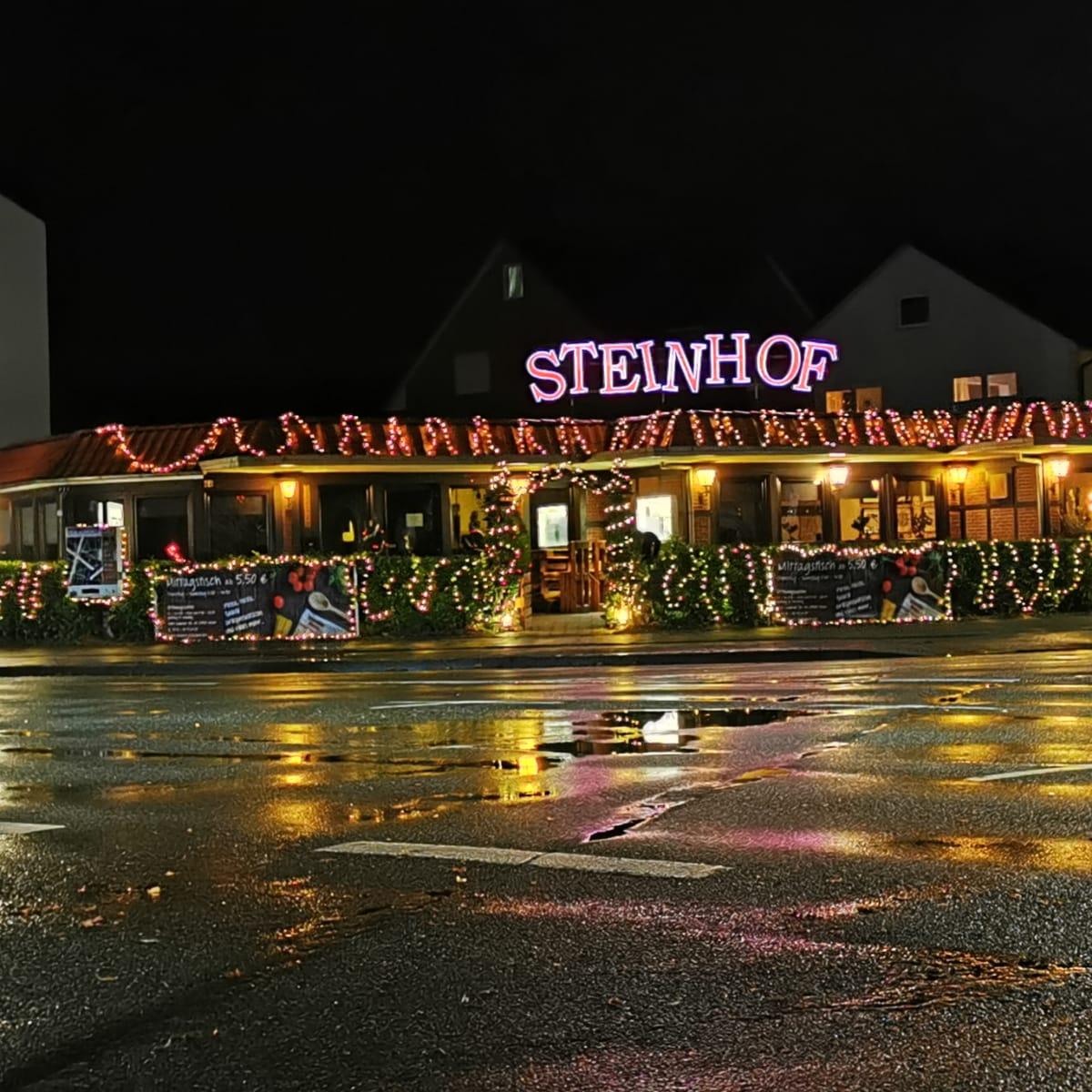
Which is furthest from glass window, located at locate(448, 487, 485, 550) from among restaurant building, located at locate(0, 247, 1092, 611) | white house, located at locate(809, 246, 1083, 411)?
white house, located at locate(809, 246, 1083, 411)

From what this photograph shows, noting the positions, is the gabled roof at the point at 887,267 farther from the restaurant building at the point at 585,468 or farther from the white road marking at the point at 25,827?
the white road marking at the point at 25,827

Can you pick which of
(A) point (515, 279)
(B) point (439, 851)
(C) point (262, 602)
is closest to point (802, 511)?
(C) point (262, 602)

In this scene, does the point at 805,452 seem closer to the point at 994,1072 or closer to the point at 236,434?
the point at 236,434

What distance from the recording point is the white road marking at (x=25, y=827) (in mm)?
8414

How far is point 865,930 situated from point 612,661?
1513cm

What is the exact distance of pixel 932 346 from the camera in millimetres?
40375

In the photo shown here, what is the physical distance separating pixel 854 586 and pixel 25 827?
18522 mm

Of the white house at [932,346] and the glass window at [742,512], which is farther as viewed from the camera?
the white house at [932,346]

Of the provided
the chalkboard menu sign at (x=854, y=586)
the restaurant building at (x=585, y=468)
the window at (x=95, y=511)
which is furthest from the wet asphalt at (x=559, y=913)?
the window at (x=95, y=511)

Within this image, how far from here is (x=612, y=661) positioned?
2111 centimetres

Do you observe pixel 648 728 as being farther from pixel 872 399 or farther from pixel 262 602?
pixel 872 399

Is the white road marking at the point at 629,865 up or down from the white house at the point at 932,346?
down

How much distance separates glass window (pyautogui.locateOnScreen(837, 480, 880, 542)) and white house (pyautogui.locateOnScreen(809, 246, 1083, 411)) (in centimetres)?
1009

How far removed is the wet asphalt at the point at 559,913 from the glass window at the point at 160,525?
16.2m
